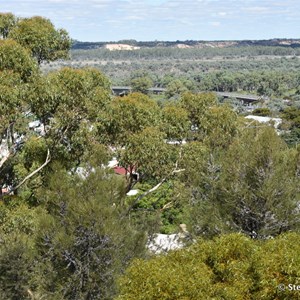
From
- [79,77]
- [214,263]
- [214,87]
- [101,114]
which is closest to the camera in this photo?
[214,263]

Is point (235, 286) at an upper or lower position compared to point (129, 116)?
lower

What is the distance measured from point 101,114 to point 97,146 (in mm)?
766

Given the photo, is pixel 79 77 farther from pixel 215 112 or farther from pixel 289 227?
pixel 289 227

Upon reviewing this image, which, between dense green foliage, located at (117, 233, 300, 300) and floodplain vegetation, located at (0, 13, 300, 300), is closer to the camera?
dense green foliage, located at (117, 233, 300, 300)

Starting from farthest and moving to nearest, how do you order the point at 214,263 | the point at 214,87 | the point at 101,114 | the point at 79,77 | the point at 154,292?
1. the point at 214,87
2. the point at 101,114
3. the point at 79,77
4. the point at 214,263
5. the point at 154,292

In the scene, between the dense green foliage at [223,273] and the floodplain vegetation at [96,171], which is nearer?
the dense green foliage at [223,273]

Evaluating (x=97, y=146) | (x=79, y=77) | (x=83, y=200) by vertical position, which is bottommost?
(x=83, y=200)

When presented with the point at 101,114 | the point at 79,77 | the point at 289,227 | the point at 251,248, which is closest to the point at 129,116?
the point at 101,114

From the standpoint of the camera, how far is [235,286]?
6738 millimetres

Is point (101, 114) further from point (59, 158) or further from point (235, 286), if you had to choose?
point (235, 286)

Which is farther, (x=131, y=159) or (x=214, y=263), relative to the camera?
(x=131, y=159)

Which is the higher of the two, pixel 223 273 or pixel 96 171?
pixel 96 171

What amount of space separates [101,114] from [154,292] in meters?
5.59

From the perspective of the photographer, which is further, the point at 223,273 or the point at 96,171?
the point at 96,171
